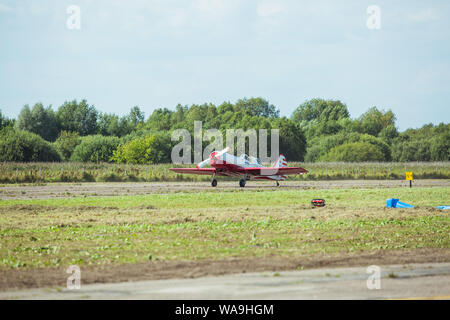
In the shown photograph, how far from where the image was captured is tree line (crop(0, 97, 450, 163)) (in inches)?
3223

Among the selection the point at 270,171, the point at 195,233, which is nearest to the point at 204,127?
the point at 270,171

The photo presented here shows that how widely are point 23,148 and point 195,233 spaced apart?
199 ft

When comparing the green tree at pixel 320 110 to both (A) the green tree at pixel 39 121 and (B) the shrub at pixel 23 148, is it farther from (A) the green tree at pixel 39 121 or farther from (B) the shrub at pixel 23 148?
(B) the shrub at pixel 23 148

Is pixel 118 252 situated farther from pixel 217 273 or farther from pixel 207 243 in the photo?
pixel 217 273

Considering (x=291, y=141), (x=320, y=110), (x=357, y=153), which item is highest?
(x=320, y=110)

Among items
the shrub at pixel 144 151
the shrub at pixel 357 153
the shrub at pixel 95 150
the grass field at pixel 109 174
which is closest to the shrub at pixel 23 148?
the shrub at pixel 95 150

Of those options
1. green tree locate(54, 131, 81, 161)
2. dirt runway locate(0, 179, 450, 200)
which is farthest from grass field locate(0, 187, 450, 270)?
green tree locate(54, 131, 81, 161)

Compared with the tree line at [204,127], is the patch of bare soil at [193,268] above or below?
below

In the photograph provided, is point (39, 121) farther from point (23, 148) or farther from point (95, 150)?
point (23, 148)

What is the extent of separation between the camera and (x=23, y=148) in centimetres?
7094

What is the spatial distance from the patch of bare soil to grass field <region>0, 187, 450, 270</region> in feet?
1.91

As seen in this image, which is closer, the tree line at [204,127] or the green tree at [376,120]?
the tree line at [204,127]

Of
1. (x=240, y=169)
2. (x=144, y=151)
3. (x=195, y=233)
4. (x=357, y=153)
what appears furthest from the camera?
(x=357, y=153)

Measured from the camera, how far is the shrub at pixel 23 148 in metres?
69.8
